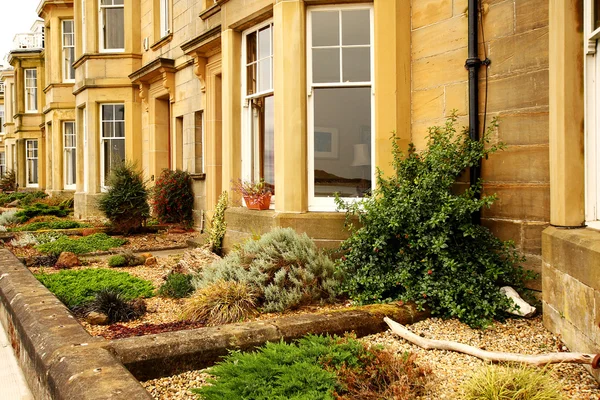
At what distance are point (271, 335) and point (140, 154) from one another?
12800 mm

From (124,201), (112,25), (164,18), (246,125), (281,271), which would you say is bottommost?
(281,271)

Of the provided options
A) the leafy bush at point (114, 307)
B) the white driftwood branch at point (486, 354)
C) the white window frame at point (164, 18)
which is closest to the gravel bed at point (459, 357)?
the white driftwood branch at point (486, 354)

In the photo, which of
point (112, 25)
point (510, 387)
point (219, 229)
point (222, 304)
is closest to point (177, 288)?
point (222, 304)

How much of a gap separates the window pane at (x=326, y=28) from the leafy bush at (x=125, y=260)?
4313mm

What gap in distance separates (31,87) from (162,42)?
21300 mm

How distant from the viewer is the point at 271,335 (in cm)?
397

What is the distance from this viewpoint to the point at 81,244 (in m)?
10.1

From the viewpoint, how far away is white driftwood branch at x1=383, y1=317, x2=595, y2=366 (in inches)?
139

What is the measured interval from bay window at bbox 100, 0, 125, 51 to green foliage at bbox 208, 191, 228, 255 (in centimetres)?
966

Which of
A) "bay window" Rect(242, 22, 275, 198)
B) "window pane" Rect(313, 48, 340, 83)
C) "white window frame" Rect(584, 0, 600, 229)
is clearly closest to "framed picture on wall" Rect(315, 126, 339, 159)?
"window pane" Rect(313, 48, 340, 83)

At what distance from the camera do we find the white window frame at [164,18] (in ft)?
44.7

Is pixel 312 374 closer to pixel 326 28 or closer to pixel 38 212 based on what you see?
pixel 326 28

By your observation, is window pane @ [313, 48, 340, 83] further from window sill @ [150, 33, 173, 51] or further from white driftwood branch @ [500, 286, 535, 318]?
window sill @ [150, 33, 173, 51]

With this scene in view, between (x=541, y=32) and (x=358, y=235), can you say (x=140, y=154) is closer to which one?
(x=358, y=235)
